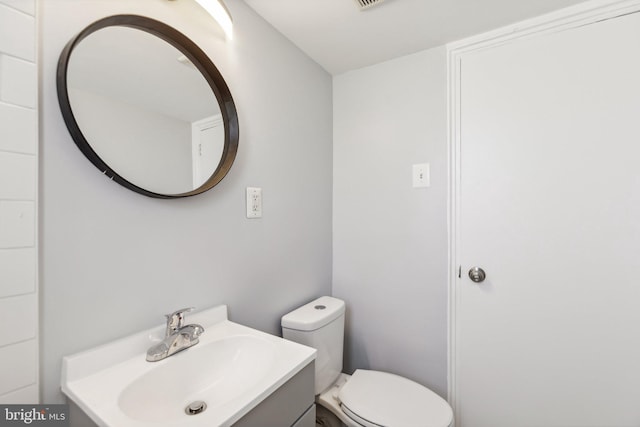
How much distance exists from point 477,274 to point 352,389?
0.80 m

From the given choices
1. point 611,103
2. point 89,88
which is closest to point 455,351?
point 611,103

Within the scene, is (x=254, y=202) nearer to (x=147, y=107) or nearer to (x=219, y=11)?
(x=147, y=107)

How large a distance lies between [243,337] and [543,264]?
50.9 inches

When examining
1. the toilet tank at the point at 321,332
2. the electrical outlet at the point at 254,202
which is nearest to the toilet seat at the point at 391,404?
the toilet tank at the point at 321,332

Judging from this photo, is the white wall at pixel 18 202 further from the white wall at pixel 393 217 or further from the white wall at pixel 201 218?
the white wall at pixel 393 217

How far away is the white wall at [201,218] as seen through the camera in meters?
0.69

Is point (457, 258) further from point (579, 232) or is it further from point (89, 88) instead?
point (89, 88)

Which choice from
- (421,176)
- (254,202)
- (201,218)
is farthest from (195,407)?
(421,176)

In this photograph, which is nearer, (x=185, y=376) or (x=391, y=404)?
(x=185, y=376)

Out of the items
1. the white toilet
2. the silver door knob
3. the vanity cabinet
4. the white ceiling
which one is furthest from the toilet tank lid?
the white ceiling

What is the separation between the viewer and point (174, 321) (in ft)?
2.82

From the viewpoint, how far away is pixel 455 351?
1.40 meters

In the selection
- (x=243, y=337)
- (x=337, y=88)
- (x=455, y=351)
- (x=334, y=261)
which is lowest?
(x=455, y=351)

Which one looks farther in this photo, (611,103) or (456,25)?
(456,25)
